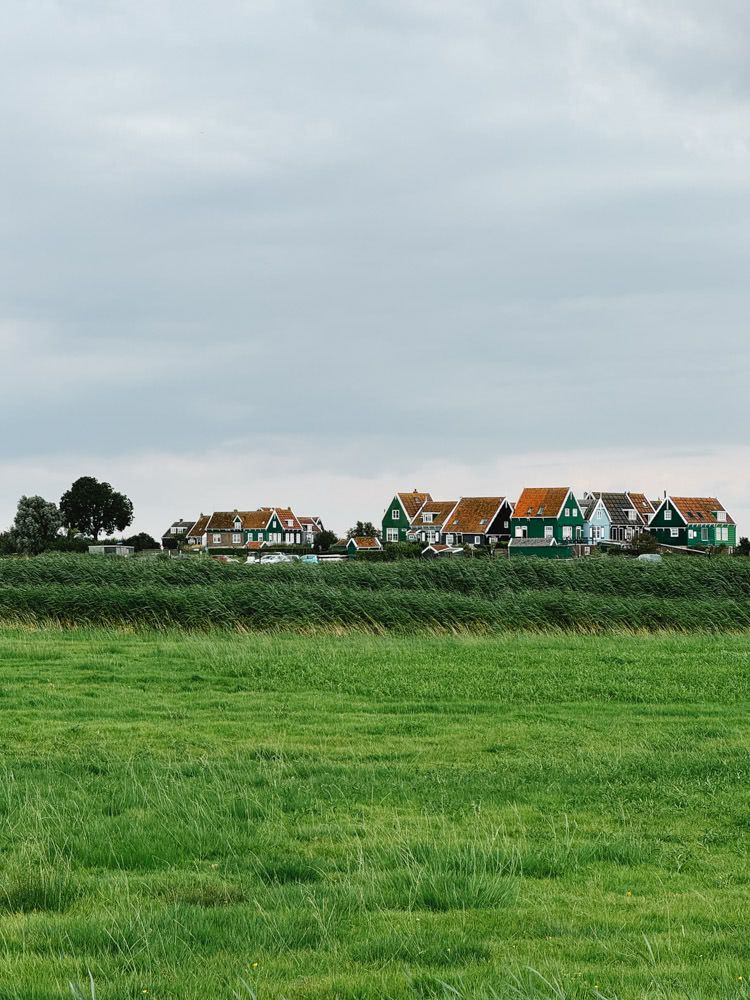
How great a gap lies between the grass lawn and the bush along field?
8984mm

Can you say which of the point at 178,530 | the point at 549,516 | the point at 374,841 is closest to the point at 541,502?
the point at 549,516

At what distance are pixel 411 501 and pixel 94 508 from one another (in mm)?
33692

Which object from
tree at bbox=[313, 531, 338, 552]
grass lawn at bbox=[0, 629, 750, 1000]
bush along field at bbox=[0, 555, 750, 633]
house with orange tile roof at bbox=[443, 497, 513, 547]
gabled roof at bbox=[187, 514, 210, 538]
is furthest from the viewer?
gabled roof at bbox=[187, 514, 210, 538]

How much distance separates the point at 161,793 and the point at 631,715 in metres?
7.36

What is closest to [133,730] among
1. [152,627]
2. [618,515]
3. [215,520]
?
[152,627]

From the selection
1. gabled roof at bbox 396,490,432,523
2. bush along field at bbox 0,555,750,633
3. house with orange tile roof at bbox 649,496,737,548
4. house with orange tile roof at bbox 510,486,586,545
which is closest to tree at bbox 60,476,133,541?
gabled roof at bbox 396,490,432,523

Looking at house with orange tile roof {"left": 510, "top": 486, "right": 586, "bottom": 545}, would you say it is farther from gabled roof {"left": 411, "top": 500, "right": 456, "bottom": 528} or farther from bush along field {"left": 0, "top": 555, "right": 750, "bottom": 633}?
bush along field {"left": 0, "top": 555, "right": 750, "bottom": 633}

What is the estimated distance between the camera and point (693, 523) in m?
105

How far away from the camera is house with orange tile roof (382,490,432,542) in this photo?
11538 cm

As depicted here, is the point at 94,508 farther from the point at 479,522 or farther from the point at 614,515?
the point at 614,515

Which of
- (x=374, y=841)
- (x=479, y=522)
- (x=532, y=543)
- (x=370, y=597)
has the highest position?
(x=479, y=522)

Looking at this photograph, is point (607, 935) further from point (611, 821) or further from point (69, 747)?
point (69, 747)

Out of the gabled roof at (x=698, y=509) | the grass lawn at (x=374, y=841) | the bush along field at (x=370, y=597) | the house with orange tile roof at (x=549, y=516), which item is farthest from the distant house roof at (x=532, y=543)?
the grass lawn at (x=374, y=841)

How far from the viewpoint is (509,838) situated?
7176 mm
